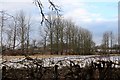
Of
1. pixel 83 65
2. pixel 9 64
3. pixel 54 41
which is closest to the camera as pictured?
pixel 9 64

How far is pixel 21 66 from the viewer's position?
28.6ft

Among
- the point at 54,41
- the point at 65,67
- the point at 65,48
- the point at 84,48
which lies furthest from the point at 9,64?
the point at 84,48

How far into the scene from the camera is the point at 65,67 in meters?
9.53

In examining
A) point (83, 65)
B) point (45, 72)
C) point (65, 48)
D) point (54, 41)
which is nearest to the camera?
point (45, 72)

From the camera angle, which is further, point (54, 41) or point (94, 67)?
point (54, 41)

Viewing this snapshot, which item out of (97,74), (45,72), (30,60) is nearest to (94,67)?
(97,74)

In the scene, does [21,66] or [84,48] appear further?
[84,48]

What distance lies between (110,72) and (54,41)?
40.3 m

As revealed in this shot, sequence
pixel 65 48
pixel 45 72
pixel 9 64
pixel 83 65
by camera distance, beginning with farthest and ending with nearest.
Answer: pixel 65 48 < pixel 83 65 < pixel 45 72 < pixel 9 64

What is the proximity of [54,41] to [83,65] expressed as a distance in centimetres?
4032

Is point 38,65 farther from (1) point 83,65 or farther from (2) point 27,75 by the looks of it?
(1) point 83,65

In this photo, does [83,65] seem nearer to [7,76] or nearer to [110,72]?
[110,72]

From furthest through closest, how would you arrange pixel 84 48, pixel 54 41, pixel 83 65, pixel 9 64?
pixel 84 48
pixel 54 41
pixel 83 65
pixel 9 64

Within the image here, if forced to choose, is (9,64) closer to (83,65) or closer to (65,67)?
(65,67)
